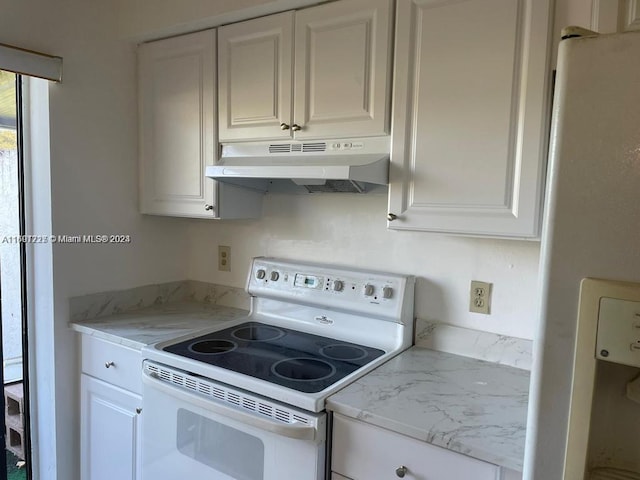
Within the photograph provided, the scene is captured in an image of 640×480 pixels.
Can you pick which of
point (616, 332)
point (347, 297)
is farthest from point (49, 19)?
point (616, 332)

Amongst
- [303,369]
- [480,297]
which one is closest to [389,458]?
[303,369]

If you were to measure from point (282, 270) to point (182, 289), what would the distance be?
2.36 ft

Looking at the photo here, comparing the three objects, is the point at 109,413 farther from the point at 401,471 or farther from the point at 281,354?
the point at 401,471

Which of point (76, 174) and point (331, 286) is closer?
point (331, 286)

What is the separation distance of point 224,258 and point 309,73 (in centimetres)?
106

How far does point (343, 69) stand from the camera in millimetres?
1559

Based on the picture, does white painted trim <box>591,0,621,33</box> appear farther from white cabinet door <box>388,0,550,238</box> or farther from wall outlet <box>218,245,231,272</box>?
wall outlet <box>218,245,231,272</box>

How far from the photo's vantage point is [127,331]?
6.14ft

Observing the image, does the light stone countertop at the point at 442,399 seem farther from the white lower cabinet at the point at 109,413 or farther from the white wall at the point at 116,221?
the white wall at the point at 116,221

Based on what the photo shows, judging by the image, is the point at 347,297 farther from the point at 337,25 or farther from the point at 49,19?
the point at 49,19

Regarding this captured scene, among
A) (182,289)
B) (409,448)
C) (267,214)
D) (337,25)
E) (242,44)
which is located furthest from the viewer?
(182,289)

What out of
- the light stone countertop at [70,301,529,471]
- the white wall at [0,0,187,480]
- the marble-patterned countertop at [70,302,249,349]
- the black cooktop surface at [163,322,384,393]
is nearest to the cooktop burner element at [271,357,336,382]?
the black cooktop surface at [163,322,384,393]

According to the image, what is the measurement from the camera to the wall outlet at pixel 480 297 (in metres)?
1.63

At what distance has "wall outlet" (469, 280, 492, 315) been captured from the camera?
1632 millimetres
